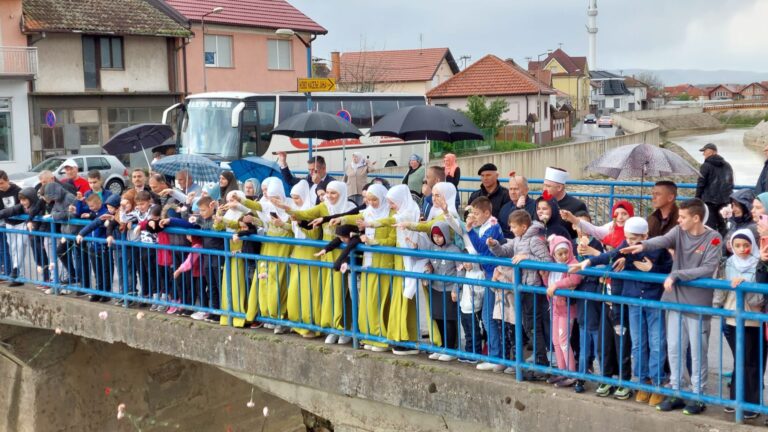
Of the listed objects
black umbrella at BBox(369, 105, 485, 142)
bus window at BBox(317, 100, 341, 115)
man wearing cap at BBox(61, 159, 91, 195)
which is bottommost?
man wearing cap at BBox(61, 159, 91, 195)

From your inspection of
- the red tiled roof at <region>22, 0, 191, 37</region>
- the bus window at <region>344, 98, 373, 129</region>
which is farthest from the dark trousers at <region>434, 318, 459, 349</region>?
the red tiled roof at <region>22, 0, 191, 37</region>

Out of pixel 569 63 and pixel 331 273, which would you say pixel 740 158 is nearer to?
pixel 331 273

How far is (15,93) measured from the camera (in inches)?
1348

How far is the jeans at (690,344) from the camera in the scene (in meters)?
5.62

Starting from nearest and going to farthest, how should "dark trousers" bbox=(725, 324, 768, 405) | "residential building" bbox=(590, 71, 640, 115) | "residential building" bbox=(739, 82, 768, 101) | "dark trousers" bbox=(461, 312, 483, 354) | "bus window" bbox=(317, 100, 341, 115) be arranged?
1. "dark trousers" bbox=(725, 324, 768, 405)
2. "dark trousers" bbox=(461, 312, 483, 354)
3. "bus window" bbox=(317, 100, 341, 115)
4. "residential building" bbox=(590, 71, 640, 115)
5. "residential building" bbox=(739, 82, 768, 101)

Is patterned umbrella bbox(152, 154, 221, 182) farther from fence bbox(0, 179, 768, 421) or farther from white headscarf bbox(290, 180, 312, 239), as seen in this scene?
white headscarf bbox(290, 180, 312, 239)

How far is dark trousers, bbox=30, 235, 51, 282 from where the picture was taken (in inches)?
417

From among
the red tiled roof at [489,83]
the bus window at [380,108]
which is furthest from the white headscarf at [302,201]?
the red tiled roof at [489,83]

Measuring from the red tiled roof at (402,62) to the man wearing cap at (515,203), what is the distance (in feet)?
171

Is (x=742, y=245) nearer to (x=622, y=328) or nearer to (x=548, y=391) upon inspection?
(x=622, y=328)

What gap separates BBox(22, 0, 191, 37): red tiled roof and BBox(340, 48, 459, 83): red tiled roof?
889 inches

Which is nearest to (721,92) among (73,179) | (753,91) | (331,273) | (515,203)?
(753,91)

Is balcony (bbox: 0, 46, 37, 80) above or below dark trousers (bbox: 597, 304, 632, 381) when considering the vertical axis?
above

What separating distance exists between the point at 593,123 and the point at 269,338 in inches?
3366
